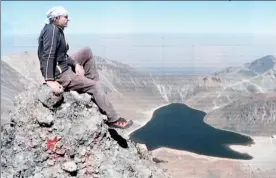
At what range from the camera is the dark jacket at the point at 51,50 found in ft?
12.0

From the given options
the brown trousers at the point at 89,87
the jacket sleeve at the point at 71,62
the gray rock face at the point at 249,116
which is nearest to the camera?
the brown trousers at the point at 89,87

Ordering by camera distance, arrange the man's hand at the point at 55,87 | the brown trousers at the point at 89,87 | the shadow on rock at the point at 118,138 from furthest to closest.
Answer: the shadow on rock at the point at 118,138
the brown trousers at the point at 89,87
the man's hand at the point at 55,87

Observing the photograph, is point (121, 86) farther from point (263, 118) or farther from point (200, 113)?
point (263, 118)

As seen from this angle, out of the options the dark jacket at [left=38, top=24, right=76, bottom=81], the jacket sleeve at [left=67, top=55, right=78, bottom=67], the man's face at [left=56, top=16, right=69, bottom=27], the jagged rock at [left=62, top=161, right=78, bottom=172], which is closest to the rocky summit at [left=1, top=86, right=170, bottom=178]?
the jagged rock at [left=62, top=161, right=78, bottom=172]

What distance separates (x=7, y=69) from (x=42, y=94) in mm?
73623

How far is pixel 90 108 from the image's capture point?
4.01 m

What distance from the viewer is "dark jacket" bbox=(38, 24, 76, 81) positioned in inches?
144

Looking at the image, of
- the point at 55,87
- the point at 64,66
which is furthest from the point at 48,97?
the point at 64,66

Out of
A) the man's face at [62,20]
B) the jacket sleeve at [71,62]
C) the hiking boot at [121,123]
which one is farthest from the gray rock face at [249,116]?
the man's face at [62,20]

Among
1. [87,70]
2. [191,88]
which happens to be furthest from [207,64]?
[87,70]

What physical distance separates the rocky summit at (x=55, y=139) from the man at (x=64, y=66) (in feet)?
0.28

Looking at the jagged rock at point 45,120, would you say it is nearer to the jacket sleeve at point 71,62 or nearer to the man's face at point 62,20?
the jacket sleeve at point 71,62

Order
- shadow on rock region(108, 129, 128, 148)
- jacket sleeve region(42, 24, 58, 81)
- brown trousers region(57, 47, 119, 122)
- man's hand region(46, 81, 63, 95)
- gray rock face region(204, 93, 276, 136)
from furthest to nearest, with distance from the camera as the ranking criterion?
gray rock face region(204, 93, 276, 136) < shadow on rock region(108, 129, 128, 148) < brown trousers region(57, 47, 119, 122) < man's hand region(46, 81, 63, 95) < jacket sleeve region(42, 24, 58, 81)

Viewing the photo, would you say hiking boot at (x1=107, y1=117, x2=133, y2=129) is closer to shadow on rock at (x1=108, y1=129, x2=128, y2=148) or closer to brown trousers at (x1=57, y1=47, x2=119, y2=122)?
brown trousers at (x1=57, y1=47, x2=119, y2=122)
